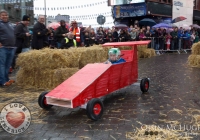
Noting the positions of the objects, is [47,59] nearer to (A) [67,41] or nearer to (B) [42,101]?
(A) [67,41]

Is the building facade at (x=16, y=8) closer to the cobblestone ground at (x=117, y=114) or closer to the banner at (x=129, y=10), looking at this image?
the banner at (x=129, y=10)

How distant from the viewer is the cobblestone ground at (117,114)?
3.76 meters

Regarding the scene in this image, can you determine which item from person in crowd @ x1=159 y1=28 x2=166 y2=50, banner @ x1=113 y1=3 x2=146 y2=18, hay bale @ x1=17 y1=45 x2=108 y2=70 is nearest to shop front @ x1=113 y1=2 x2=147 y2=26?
banner @ x1=113 y1=3 x2=146 y2=18

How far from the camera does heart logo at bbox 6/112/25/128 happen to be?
3.64 m

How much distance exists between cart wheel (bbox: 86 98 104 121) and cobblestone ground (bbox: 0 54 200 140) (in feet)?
0.33

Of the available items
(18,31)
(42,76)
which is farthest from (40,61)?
(18,31)

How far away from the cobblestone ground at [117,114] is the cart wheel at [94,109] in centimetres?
10

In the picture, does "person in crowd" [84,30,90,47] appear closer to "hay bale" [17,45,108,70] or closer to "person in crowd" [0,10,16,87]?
"hay bale" [17,45,108,70]

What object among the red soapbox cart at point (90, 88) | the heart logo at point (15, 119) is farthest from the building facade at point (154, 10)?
the heart logo at point (15, 119)

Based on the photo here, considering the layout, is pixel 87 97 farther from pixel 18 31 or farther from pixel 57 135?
pixel 18 31

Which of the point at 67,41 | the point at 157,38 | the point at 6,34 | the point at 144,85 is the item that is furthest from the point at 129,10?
the point at 144,85

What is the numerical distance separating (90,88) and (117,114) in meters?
0.67

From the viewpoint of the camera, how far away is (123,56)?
645 cm

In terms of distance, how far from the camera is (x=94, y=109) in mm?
4301
